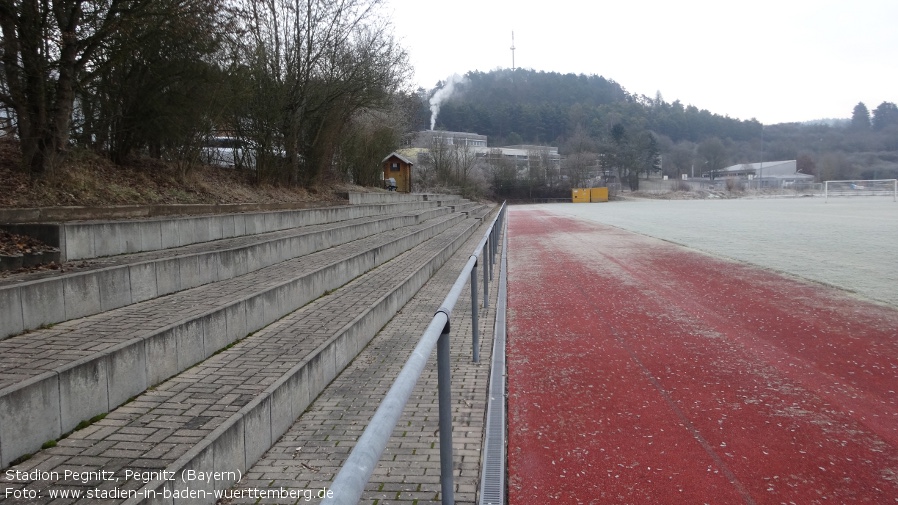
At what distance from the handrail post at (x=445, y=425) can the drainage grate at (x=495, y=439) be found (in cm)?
51

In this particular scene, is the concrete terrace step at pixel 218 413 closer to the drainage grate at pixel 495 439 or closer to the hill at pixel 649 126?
the drainage grate at pixel 495 439

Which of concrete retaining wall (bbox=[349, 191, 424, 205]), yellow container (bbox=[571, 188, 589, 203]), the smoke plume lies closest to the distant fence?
yellow container (bbox=[571, 188, 589, 203])

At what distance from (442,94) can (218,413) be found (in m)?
137

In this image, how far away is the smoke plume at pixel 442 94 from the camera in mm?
115500

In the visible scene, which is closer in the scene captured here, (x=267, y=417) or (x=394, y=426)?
(x=394, y=426)

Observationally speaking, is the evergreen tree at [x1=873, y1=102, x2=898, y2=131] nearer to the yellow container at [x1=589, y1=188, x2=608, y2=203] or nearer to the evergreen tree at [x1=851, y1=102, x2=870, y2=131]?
the evergreen tree at [x1=851, y1=102, x2=870, y2=131]

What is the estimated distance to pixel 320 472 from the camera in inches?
134

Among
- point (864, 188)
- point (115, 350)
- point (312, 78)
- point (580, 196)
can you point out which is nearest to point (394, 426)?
point (115, 350)

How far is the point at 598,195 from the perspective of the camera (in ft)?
246

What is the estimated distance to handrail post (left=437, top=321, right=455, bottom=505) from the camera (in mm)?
2629

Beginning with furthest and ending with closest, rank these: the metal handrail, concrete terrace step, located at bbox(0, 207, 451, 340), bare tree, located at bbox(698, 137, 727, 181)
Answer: bare tree, located at bbox(698, 137, 727, 181)
concrete terrace step, located at bbox(0, 207, 451, 340)
the metal handrail

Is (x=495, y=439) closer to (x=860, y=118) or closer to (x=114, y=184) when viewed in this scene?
(x=114, y=184)

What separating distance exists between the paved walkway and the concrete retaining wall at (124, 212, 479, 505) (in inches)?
3.2

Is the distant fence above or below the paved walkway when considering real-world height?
above
